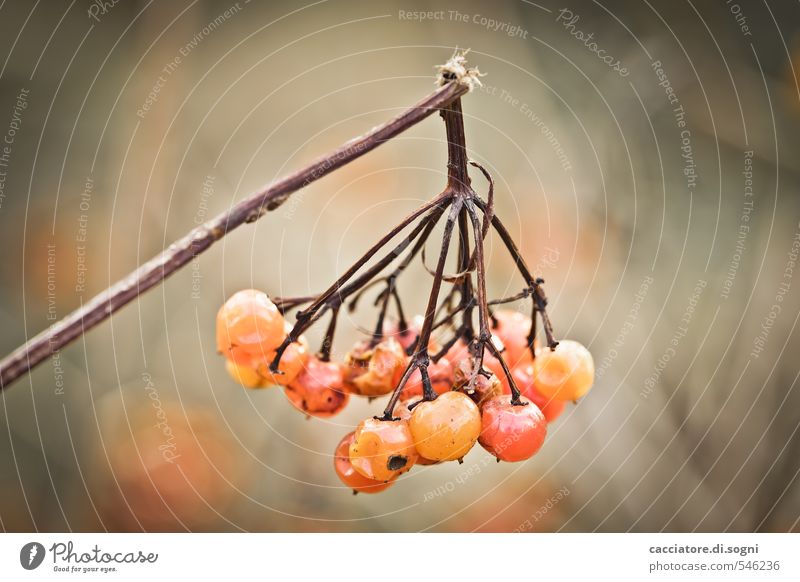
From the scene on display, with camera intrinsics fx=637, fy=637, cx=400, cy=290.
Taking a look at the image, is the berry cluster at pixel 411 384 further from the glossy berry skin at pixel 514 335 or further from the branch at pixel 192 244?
the branch at pixel 192 244

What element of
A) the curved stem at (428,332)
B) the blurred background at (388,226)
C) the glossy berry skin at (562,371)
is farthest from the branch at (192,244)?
the blurred background at (388,226)

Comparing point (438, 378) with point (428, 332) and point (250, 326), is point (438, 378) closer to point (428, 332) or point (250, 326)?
point (428, 332)

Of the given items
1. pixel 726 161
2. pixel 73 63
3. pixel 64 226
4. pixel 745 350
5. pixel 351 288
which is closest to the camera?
pixel 351 288

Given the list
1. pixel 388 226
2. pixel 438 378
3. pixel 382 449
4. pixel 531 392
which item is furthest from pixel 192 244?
pixel 388 226

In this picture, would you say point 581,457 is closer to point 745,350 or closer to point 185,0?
point 745,350

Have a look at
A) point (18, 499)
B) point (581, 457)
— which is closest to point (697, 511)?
point (581, 457)

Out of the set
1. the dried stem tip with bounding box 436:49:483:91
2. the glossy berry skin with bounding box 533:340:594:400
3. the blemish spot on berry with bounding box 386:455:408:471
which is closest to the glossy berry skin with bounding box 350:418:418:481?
the blemish spot on berry with bounding box 386:455:408:471
